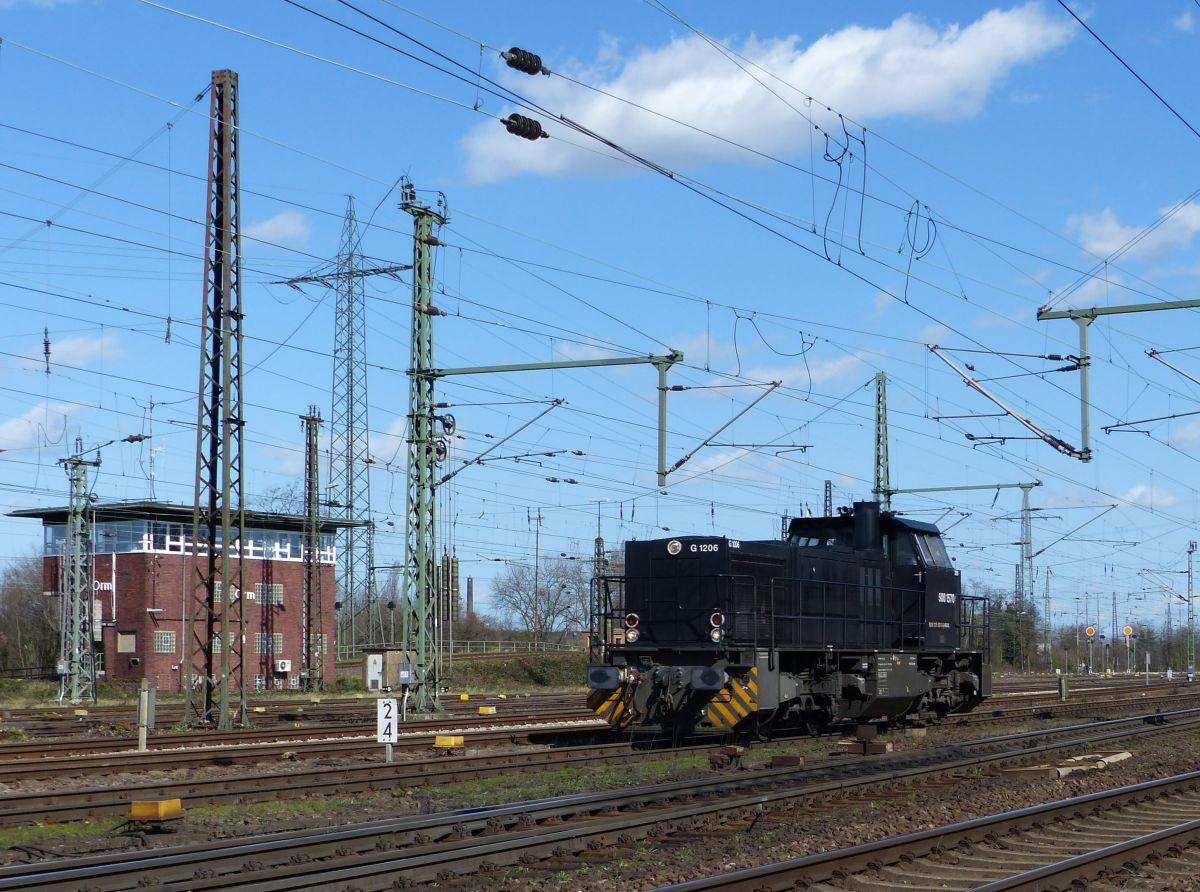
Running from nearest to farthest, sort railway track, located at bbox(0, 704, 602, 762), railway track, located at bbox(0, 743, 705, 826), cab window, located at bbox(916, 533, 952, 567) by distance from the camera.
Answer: railway track, located at bbox(0, 743, 705, 826), railway track, located at bbox(0, 704, 602, 762), cab window, located at bbox(916, 533, 952, 567)

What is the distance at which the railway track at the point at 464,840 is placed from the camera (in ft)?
28.7

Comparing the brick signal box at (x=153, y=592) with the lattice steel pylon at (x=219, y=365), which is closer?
the lattice steel pylon at (x=219, y=365)

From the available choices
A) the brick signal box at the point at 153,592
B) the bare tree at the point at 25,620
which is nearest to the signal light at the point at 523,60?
the brick signal box at the point at 153,592

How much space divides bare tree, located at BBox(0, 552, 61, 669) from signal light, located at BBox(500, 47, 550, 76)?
54071 millimetres

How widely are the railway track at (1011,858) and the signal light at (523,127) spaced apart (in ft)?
27.6

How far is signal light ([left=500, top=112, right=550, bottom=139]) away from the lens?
14.3 m

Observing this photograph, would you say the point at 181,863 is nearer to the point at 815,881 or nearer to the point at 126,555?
the point at 815,881

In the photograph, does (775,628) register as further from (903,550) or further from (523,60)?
(523,60)

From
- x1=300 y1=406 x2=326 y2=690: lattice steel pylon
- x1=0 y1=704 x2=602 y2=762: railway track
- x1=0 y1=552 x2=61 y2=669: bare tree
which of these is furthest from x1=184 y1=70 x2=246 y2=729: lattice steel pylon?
x1=0 y1=552 x2=61 y2=669: bare tree

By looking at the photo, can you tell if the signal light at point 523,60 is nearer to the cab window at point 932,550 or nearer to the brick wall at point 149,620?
the cab window at point 932,550

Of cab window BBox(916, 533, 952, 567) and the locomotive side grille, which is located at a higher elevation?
cab window BBox(916, 533, 952, 567)

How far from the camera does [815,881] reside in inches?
351

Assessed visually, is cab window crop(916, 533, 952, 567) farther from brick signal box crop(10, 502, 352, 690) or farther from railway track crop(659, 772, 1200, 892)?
brick signal box crop(10, 502, 352, 690)

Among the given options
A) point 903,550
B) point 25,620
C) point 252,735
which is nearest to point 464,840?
point 252,735
